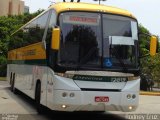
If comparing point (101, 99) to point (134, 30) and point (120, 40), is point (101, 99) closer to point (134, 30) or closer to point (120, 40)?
point (120, 40)

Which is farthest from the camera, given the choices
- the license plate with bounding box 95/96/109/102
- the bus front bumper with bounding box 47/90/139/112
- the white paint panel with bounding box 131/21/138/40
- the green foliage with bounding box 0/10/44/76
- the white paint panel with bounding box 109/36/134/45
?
the green foliage with bounding box 0/10/44/76

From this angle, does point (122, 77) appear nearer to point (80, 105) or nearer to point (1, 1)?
point (80, 105)

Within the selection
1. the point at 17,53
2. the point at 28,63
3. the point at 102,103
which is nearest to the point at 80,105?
the point at 102,103

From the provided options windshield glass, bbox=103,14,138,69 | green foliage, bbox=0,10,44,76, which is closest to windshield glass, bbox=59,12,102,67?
windshield glass, bbox=103,14,138,69

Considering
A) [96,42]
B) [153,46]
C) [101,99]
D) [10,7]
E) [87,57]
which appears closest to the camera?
[101,99]

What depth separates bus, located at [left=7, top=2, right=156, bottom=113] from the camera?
11961mm

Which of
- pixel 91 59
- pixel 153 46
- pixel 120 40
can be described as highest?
pixel 120 40

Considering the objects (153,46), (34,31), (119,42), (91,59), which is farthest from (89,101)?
(34,31)

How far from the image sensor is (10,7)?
331 feet

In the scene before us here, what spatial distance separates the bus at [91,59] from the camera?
12.0 meters

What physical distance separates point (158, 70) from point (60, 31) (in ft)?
92.7

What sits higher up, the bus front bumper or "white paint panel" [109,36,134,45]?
"white paint panel" [109,36,134,45]

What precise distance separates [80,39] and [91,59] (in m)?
0.66

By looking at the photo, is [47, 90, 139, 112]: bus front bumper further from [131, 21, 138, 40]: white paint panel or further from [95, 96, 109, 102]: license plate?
[131, 21, 138, 40]: white paint panel
